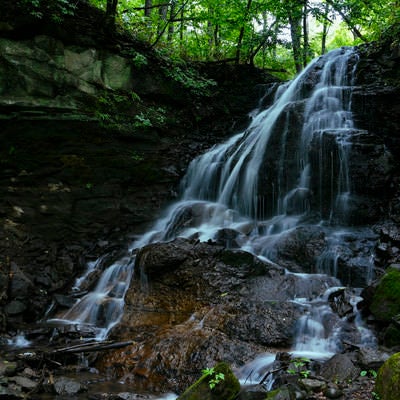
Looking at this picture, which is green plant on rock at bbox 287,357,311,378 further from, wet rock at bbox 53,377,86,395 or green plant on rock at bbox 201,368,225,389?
wet rock at bbox 53,377,86,395

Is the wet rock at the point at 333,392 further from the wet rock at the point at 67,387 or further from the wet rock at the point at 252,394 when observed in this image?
the wet rock at the point at 67,387

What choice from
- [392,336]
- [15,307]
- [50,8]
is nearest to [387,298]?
[392,336]

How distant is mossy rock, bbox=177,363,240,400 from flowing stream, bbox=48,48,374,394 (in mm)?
3153

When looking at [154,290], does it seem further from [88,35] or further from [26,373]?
[88,35]

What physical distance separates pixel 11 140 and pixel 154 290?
17.8ft

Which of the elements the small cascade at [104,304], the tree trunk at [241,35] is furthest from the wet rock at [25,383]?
the tree trunk at [241,35]

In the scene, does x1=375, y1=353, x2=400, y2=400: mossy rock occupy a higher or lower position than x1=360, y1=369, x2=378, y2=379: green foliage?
higher

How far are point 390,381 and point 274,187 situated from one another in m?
7.09

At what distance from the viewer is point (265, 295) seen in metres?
6.78

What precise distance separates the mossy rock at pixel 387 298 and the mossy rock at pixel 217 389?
2.53 metres

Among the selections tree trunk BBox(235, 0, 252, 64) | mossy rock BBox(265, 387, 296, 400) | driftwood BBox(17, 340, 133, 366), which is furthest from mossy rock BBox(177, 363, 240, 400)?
tree trunk BBox(235, 0, 252, 64)

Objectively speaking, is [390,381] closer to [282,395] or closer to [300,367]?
[282,395]

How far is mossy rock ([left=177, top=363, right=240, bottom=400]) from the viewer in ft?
13.1

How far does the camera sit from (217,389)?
4.00m
